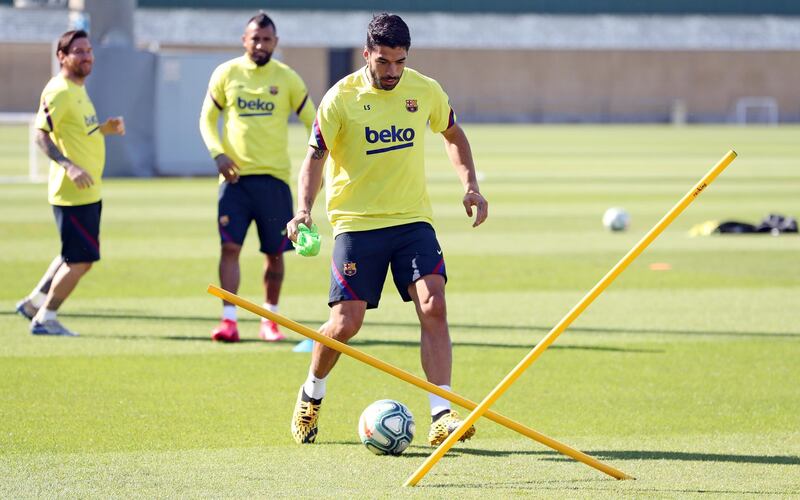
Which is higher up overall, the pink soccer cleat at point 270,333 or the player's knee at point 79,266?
the player's knee at point 79,266

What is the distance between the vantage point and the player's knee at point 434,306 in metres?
7.13

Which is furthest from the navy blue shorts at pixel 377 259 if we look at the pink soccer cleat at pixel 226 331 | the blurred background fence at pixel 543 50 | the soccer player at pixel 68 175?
the blurred background fence at pixel 543 50

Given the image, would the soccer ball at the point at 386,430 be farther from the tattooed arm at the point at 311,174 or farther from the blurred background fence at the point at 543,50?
the blurred background fence at the point at 543,50

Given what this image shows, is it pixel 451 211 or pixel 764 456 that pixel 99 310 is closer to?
pixel 764 456

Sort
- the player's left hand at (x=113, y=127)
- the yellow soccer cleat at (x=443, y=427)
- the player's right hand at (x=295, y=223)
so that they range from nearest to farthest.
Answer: the player's right hand at (x=295, y=223)
the yellow soccer cleat at (x=443, y=427)
the player's left hand at (x=113, y=127)

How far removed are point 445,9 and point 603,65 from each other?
840 centimetres

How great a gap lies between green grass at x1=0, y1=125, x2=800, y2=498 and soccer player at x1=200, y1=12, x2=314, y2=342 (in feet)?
2.40

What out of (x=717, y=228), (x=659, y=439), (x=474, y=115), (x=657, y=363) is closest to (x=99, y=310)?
(x=657, y=363)

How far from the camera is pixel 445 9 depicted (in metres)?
70.8

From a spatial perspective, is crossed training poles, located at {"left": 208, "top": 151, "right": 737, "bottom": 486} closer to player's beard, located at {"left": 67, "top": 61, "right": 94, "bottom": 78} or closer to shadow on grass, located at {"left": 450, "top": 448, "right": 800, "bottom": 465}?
shadow on grass, located at {"left": 450, "top": 448, "right": 800, "bottom": 465}

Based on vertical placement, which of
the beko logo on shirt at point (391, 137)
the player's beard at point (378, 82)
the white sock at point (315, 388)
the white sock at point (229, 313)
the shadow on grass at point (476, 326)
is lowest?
the shadow on grass at point (476, 326)

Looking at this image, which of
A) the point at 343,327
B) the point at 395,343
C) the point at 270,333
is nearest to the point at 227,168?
the point at 270,333

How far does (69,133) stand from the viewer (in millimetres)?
10664

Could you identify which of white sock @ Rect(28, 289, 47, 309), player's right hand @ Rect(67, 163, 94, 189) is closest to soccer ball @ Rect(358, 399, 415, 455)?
player's right hand @ Rect(67, 163, 94, 189)
